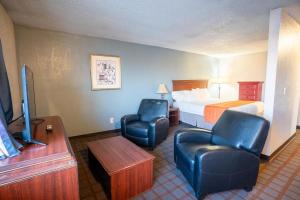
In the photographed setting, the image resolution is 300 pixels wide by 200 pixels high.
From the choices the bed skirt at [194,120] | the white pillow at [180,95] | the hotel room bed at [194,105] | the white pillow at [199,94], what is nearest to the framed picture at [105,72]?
the white pillow at [180,95]

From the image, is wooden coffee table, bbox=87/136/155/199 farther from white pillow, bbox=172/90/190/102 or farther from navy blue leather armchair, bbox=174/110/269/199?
white pillow, bbox=172/90/190/102

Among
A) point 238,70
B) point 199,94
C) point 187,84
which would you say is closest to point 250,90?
point 238,70

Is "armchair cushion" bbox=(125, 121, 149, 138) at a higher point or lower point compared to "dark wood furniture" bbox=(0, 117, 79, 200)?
lower

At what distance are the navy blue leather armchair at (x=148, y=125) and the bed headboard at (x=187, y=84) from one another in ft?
5.08

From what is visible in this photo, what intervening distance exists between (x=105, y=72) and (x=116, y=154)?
2.22m

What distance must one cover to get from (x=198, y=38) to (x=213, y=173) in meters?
3.03

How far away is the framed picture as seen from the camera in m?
3.50

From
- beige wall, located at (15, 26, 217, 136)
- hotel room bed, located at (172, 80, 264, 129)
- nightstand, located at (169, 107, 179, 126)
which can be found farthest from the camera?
nightstand, located at (169, 107, 179, 126)

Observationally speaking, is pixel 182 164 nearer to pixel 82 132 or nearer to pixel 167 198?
pixel 167 198

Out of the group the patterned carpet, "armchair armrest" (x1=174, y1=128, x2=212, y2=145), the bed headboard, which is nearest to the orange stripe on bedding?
the patterned carpet

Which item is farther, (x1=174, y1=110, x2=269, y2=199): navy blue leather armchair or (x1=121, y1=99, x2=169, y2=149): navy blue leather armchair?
(x1=121, y1=99, x2=169, y2=149): navy blue leather armchair

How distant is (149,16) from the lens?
7.89ft

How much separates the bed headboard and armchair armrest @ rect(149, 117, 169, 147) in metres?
1.99

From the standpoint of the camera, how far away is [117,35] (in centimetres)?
336
